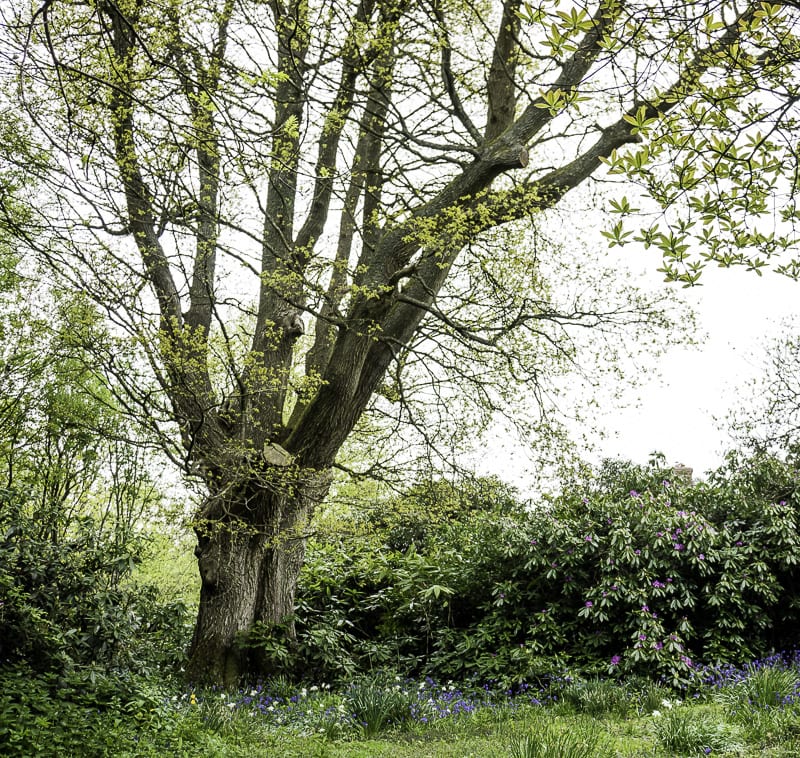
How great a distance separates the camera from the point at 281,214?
22.7 ft

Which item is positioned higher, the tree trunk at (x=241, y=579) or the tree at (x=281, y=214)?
the tree at (x=281, y=214)

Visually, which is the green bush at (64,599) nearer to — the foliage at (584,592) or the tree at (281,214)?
the tree at (281,214)

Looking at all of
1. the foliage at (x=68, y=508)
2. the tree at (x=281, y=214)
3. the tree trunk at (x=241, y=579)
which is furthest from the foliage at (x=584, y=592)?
the foliage at (x=68, y=508)

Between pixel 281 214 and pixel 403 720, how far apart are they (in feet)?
16.0

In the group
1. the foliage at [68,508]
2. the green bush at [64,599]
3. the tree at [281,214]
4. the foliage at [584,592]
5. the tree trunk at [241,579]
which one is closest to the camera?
the green bush at [64,599]

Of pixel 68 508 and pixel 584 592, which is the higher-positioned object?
pixel 68 508

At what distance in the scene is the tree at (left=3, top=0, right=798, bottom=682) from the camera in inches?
192

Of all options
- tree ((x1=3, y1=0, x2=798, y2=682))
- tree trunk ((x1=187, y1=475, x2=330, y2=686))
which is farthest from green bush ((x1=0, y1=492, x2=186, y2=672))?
tree trunk ((x1=187, y1=475, x2=330, y2=686))

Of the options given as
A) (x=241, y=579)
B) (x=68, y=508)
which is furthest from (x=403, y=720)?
(x=68, y=508)

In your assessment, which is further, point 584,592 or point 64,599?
point 584,592

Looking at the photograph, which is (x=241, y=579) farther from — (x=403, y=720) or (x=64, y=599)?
(x=403, y=720)

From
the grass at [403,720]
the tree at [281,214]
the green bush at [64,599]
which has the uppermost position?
the tree at [281,214]

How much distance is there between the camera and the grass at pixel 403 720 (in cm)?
377

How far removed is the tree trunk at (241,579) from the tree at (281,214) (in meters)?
0.02
